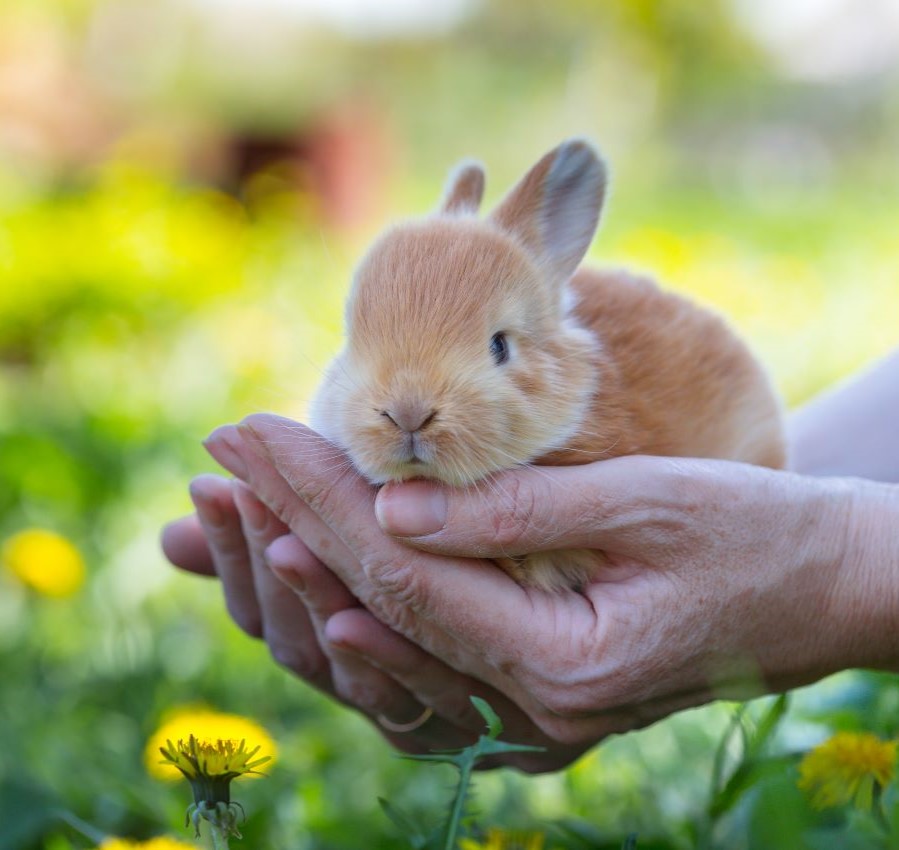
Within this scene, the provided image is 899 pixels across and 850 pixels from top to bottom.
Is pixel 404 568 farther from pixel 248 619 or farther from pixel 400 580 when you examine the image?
pixel 248 619

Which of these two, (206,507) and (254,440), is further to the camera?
(206,507)

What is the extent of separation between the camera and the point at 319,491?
88.4 inches

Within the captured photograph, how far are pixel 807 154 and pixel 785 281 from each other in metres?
18.0

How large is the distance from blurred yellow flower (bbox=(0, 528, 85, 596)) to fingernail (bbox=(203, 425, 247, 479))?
1.74 meters

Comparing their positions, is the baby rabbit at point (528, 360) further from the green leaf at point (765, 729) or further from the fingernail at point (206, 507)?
the green leaf at point (765, 729)

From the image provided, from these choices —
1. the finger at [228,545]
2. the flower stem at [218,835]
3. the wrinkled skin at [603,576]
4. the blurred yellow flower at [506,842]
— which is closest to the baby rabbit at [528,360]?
the wrinkled skin at [603,576]

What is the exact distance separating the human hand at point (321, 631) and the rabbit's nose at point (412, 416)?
0.53 metres

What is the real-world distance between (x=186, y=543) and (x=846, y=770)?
5.57 ft

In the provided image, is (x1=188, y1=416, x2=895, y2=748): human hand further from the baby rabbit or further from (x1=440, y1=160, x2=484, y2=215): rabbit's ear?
(x1=440, y1=160, x2=484, y2=215): rabbit's ear

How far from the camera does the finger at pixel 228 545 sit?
2627 mm

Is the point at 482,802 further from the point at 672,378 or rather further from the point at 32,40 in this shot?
the point at 32,40

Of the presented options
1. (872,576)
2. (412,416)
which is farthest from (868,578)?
(412,416)

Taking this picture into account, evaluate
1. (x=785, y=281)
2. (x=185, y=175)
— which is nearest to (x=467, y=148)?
(x=185, y=175)

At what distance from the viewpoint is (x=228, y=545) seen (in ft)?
9.01
